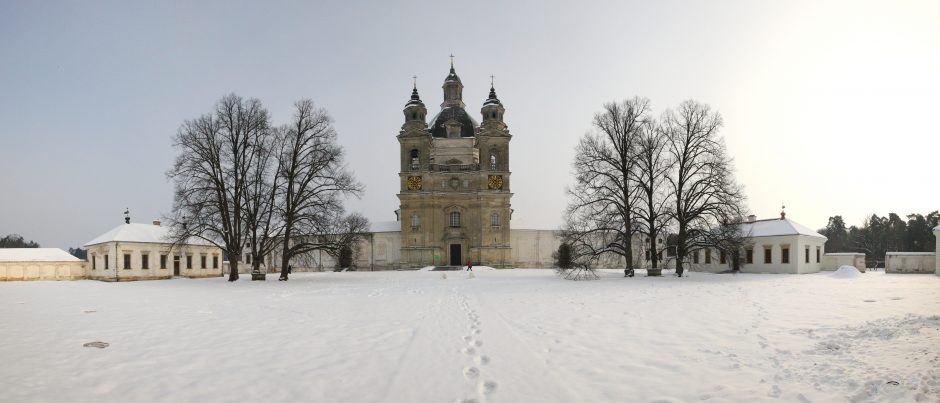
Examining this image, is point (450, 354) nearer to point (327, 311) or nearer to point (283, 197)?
point (327, 311)

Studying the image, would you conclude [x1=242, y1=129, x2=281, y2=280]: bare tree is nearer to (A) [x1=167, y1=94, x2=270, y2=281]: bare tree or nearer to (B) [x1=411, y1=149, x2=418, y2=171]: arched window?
(A) [x1=167, y1=94, x2=270, y2=281]: bare tree

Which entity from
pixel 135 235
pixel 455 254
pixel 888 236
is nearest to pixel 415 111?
pixel 455 254

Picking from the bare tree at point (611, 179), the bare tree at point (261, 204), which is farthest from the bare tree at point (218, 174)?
the bare tree at point (611, 179)

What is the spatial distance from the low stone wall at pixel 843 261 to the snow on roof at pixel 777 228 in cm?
228

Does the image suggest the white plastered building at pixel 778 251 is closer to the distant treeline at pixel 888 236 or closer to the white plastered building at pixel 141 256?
the distant treeline at pixel 888 236

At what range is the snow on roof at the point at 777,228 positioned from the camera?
39812 mm

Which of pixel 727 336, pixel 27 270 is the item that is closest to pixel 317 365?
pixel 727 336

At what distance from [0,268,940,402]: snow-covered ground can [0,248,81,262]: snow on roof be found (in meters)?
30.7

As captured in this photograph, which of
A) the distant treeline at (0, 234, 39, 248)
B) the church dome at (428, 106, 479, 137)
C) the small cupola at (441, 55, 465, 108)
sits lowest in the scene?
the distant treeline at (0, 234, 39, 248)

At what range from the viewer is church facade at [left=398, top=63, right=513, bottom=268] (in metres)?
54.9

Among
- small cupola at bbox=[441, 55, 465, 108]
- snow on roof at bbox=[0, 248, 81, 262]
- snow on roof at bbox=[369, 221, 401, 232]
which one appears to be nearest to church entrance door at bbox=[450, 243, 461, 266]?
snow on roof at bbox=[369, 221, 401, 232]

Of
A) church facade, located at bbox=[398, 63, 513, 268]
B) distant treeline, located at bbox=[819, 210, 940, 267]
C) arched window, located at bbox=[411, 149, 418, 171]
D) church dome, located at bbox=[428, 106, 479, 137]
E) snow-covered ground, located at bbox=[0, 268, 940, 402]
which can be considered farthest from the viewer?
distant treeline, located at bbox=[819, 210, 940, 267]

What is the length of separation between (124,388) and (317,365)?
→ 98.7 inches

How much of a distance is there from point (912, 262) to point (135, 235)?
6136cm
